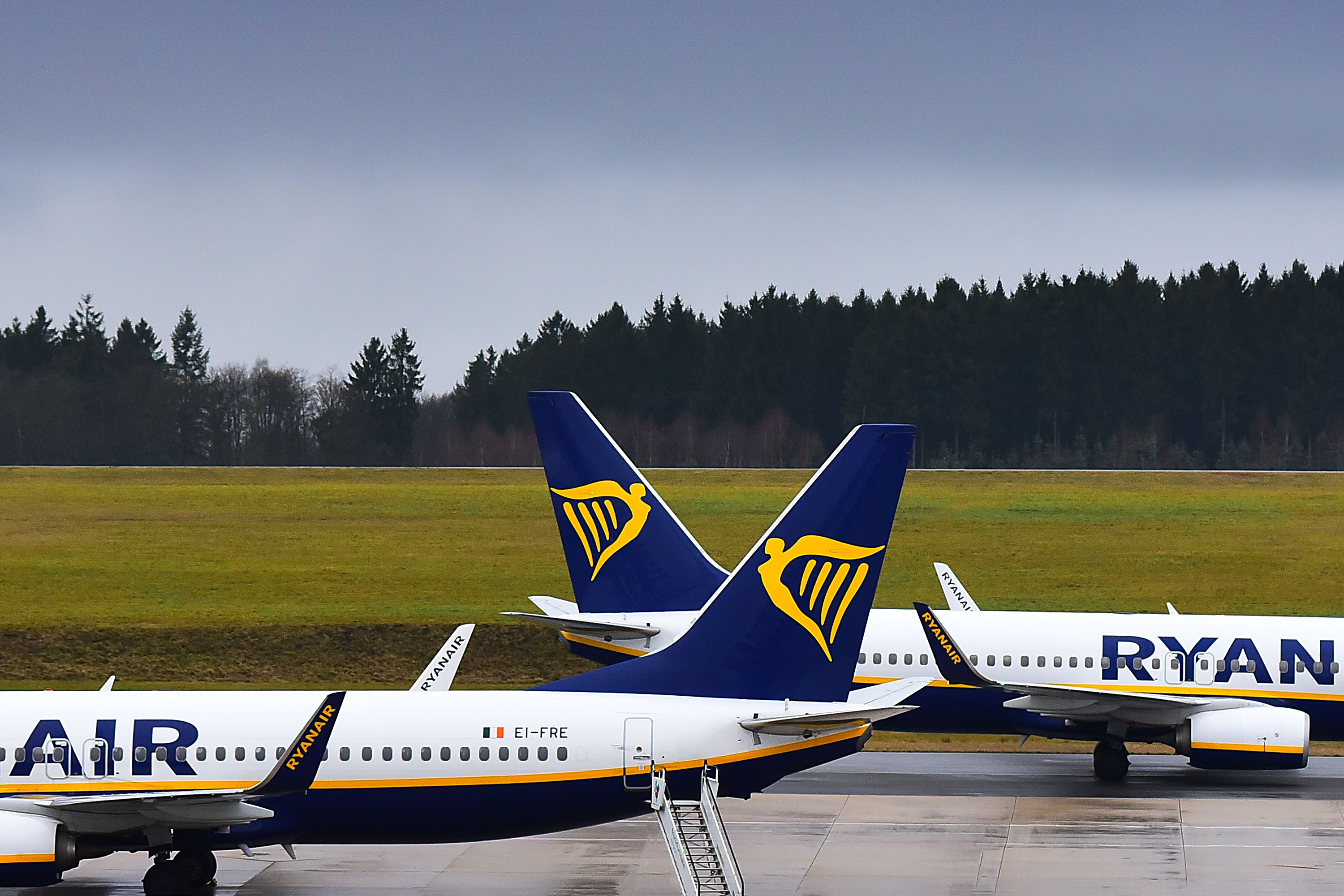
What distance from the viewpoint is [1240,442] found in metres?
140

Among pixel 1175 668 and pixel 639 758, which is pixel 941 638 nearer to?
pixel 1175 668

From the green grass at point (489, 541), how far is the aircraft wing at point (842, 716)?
3933cm

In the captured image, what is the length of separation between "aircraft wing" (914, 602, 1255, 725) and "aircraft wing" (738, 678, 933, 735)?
9.96 metres

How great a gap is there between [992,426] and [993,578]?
68.6 metres

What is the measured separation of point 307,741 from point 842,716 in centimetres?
706

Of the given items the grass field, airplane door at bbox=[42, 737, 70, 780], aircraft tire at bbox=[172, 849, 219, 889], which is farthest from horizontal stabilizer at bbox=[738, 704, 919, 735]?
the grass field

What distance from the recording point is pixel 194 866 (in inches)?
989

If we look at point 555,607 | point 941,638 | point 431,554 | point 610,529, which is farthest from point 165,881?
point 431,554

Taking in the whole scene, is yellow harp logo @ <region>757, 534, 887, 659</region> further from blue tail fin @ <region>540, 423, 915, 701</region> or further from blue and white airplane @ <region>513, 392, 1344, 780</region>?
blue and white airplane @ <region>513, 392, 1344, 780</region>

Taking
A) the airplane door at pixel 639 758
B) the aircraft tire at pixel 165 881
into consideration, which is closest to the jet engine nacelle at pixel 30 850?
the aircraft tire at pixel 165 881

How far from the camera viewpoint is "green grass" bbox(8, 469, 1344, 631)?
228 feet

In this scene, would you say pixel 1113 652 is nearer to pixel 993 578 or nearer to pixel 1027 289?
pixel 993 578

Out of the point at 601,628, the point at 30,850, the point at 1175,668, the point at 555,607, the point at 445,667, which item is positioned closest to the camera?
the point at 30,850

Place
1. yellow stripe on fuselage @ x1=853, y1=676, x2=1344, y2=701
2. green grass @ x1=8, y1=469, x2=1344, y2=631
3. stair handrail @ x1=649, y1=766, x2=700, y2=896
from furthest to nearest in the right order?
green grass @ x1=8, y1=469, x2=1344, y2=631
yellow stripe on fuselage @ x1=853, y1=676, x2=1344, y2=701
stair handrail @ x1=649, y1=766, x2=700, y2=896
